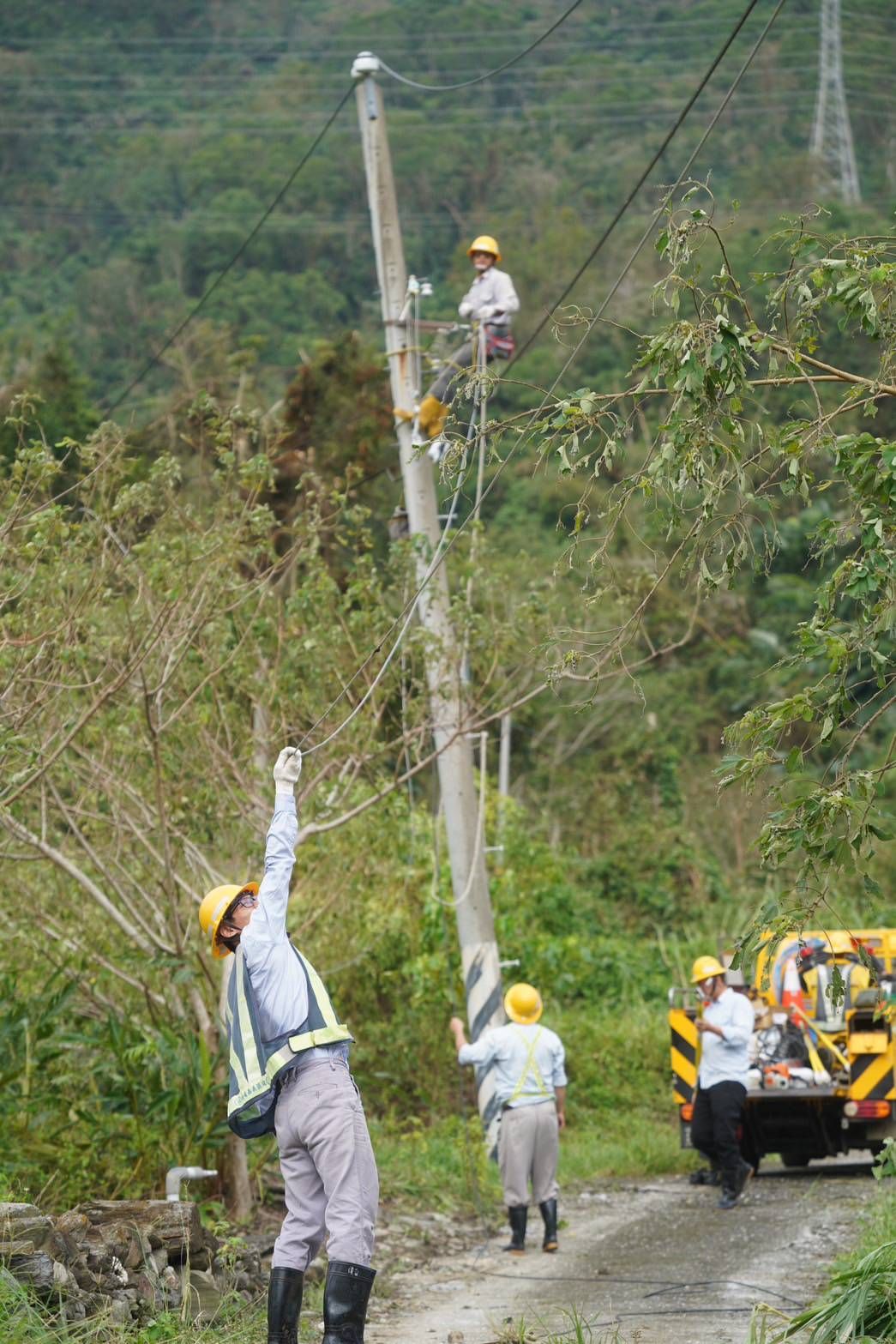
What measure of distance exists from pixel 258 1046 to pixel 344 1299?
974 millimetres

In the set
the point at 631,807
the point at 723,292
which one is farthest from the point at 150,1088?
the point at 631,807

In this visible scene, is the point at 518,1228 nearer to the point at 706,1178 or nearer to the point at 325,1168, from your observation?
the point at 706,1178

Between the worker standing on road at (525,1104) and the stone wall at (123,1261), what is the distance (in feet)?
8.29

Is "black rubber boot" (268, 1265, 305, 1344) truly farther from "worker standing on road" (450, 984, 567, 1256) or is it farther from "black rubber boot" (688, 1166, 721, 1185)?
"black rubber boot" (688, 1166, 721, 1185)

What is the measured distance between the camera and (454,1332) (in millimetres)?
8375

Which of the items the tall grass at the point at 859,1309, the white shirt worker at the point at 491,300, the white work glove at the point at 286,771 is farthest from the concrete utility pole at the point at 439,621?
the tall grass at the point at 859,1309

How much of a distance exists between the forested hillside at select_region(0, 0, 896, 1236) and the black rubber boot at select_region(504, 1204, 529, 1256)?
198 centimetres

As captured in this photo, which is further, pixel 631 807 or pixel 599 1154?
pixel 631 807

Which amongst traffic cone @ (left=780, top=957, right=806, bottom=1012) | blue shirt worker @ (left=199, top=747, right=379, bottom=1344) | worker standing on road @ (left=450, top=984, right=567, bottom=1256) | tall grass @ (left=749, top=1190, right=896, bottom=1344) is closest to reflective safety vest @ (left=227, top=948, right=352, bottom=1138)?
blue shirt worker @ (left=199, top=747, right=379, bottom=1344)

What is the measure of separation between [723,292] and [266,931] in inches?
113

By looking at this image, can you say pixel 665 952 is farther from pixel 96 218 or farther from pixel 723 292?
pixel 96 218

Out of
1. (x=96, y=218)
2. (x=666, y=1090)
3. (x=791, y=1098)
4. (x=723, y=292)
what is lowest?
(x=666, y=1090)

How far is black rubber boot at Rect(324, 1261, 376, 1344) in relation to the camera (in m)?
6.64

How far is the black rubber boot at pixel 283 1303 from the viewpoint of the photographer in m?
6.91
